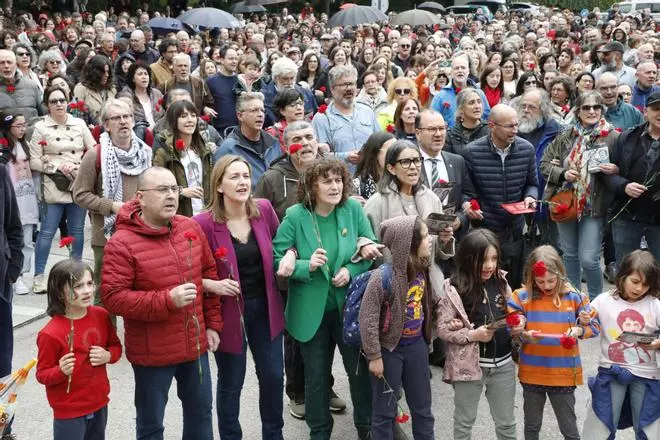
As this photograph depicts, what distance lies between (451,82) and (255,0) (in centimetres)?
1452

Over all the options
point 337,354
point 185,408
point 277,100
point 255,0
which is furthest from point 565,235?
point 255,0

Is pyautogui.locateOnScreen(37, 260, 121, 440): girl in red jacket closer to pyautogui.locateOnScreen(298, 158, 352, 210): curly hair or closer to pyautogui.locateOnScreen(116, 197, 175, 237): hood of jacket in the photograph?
pyautogui.locateOnScreen(116, 197, 175, 237): hood of jacket

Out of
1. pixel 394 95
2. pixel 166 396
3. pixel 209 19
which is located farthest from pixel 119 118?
pixel 209 19

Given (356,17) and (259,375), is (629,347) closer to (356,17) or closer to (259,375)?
(259,375)

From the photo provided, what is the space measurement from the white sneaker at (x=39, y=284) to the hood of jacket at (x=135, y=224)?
3.83 metres

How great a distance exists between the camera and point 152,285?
440 cm

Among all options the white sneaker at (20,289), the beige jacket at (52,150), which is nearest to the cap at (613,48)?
the beige jacket at (52,150)

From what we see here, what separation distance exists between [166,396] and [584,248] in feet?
12.8

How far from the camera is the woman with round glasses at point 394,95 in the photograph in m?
8.26

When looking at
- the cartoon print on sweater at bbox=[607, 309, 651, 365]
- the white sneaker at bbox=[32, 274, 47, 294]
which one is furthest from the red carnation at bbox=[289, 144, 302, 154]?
the white sneaker at bbox=[32, 274, 47, 294]

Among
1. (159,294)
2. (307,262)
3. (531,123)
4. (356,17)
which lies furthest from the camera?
(356,17)

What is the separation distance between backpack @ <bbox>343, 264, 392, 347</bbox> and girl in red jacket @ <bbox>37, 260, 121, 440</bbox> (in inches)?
51.2

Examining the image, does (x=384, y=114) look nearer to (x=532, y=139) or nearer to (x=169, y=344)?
(x=532, y=139)

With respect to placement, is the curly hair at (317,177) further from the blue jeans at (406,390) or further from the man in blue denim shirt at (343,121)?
the man in blue denim shirt at (343,121)
